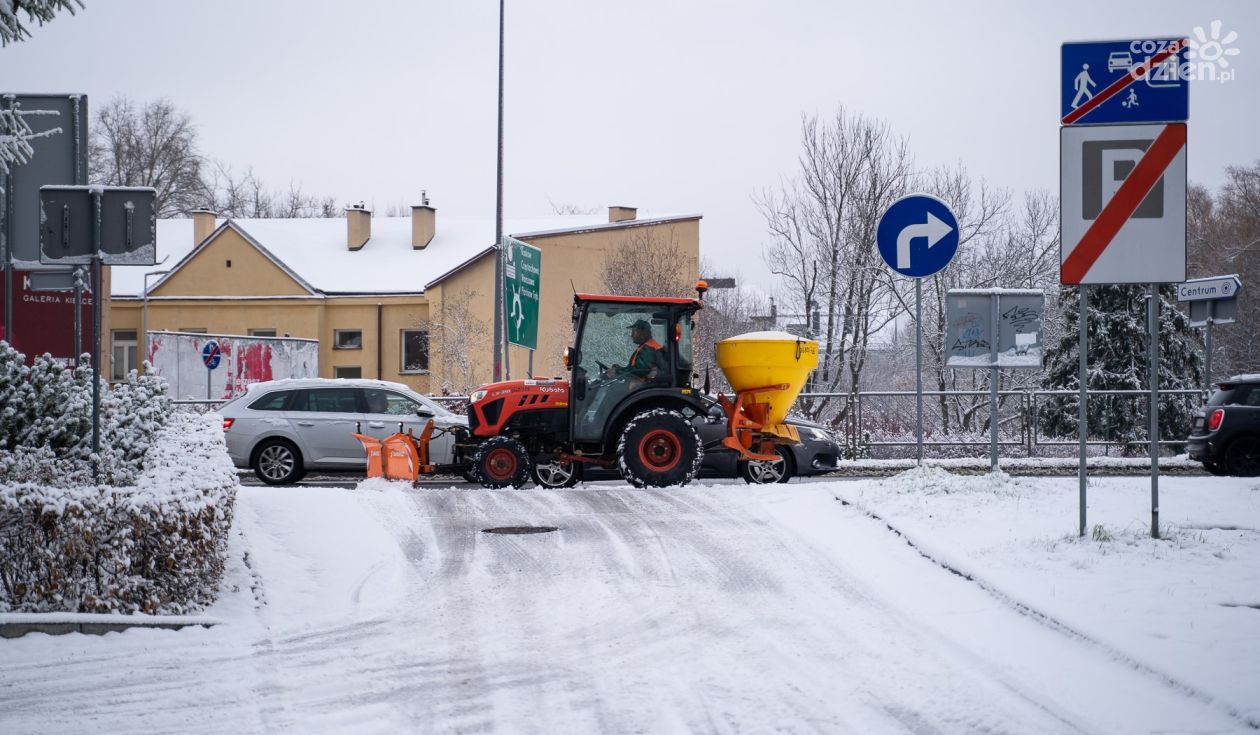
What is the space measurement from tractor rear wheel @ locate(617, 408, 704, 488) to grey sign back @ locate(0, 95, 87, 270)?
6.55 metres

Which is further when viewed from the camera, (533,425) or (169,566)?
(533,425)

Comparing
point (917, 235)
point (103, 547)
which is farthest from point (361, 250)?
point (103, 547)

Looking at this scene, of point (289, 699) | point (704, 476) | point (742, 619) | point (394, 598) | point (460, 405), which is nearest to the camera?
point (289, 699)

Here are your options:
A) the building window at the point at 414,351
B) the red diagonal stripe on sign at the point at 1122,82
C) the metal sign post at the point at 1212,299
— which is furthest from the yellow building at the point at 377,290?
the red diagonal stripe on sign at the point at 1122,82

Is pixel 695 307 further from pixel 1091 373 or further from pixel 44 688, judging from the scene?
pixel 1091 373

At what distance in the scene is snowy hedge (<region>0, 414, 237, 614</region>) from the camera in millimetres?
6684

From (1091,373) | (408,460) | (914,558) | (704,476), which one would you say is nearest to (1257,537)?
(914,558)

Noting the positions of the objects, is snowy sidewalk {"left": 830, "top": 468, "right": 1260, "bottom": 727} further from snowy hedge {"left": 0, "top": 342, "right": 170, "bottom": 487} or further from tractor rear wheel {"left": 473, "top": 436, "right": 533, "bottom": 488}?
snowy hedge {"left": 0, "top": 342, "right": 170, "bottom": 487}

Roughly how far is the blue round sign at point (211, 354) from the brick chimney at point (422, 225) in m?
16.7

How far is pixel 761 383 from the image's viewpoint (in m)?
14.7

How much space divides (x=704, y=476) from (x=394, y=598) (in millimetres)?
8123

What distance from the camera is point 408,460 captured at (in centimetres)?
1483

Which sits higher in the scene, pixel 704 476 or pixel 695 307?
pixel 695 307

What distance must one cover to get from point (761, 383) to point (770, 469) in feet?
4.84
